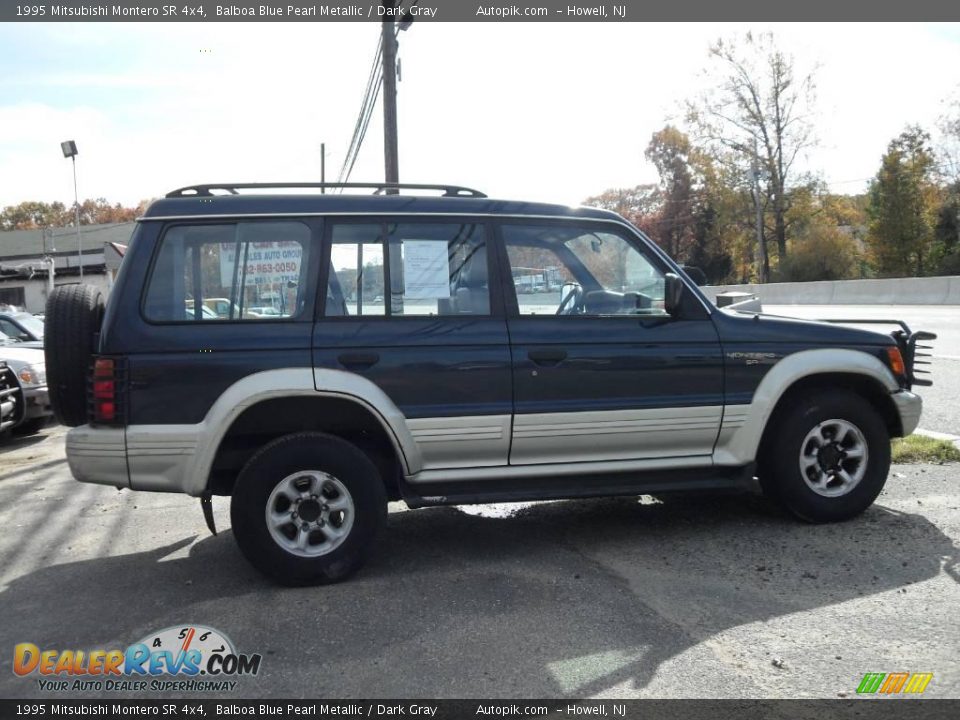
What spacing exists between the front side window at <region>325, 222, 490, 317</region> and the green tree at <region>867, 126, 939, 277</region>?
4504cm

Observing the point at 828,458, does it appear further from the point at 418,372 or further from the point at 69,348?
the point at 69,348

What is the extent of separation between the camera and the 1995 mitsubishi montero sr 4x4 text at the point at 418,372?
461 centimetres

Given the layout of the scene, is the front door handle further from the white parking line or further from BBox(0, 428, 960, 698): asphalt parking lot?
the white parking line

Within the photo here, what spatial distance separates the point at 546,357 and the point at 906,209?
45.9m

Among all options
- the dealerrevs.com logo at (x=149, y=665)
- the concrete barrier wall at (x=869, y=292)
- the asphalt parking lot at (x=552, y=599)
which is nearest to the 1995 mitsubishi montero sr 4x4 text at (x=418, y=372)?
the asphalt parking lot at (x=552, y=599)

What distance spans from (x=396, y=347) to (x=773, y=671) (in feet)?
7.97

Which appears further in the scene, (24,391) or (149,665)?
(24,391)

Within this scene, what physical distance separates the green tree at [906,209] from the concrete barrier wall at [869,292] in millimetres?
10996

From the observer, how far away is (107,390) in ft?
15.0

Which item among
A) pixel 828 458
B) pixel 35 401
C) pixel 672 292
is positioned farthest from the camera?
pixel 35 401

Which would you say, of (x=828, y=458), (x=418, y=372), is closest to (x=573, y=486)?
(x=418, y=372)

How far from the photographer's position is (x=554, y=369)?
4961 mm

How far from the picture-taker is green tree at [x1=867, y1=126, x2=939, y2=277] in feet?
147

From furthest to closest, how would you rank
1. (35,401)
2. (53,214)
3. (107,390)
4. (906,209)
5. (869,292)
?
(53,214) → (906,209) → (869,292) → (35,401) → (107,390)
